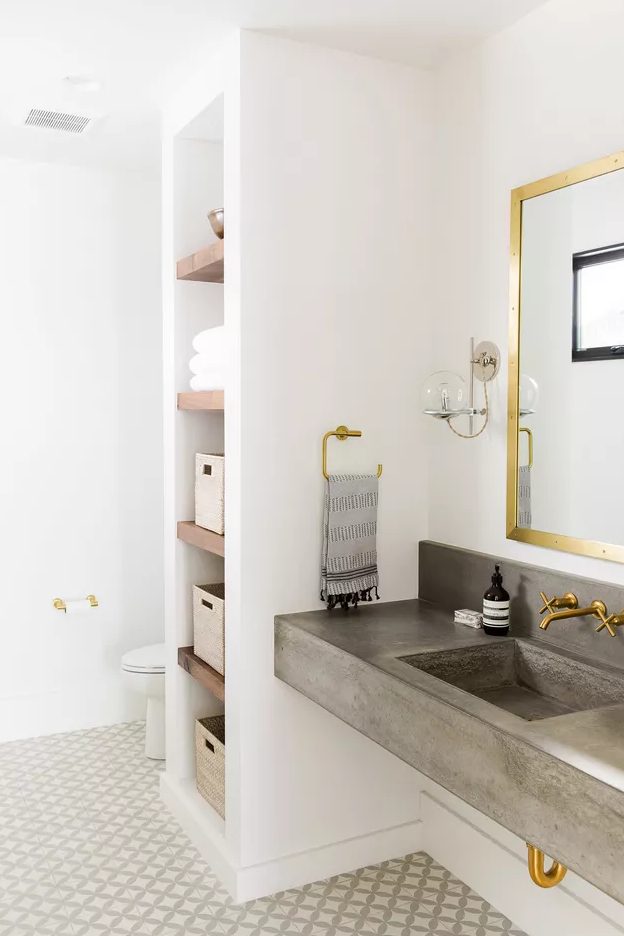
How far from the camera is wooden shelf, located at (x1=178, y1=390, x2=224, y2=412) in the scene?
8.73 feet

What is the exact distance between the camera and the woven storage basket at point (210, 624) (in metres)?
2.68

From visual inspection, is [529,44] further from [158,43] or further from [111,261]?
[111,261]

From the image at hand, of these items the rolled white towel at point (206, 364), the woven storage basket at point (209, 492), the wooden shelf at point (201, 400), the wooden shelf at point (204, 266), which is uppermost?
the wooden shelf at point (204, 266)

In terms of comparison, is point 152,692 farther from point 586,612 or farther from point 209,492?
point 586,612

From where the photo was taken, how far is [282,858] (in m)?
2.55

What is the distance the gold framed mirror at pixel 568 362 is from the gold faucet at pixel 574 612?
0.40 feet

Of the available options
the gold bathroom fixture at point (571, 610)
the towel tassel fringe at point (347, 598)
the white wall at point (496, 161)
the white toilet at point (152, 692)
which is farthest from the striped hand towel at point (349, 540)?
the white toilet at point (152, 692)

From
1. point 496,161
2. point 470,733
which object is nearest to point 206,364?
point 496,161

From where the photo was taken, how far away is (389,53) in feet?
8.39

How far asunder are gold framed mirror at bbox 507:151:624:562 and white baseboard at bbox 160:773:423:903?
3.62 feet

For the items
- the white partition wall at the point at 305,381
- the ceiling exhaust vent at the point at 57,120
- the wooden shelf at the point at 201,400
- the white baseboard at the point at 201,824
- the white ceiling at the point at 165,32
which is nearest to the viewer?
the white ceiling at the point at 165,32

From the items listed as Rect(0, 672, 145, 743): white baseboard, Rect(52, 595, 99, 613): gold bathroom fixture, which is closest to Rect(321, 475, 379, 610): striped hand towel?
Rect(52, 595, 99, 613): gold bathroom fixture

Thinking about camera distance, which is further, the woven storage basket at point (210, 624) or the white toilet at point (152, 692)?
the white toilet at point (152, 692)

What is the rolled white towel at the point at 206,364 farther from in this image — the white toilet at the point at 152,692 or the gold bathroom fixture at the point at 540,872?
the gold bathroom fixture at the point at 540,872
